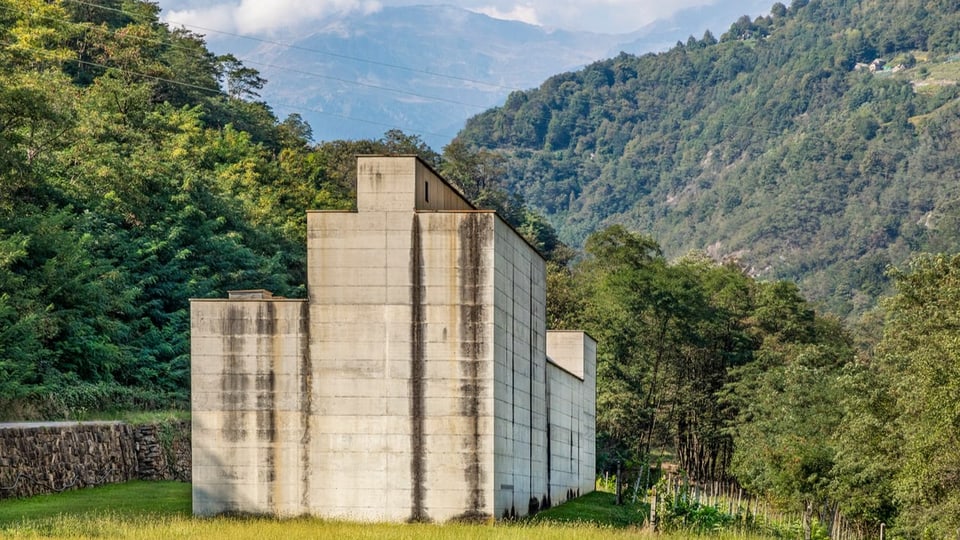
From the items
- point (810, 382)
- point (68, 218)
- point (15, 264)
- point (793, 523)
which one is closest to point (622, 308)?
point (810, 382)

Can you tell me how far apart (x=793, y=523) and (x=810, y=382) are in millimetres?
15180

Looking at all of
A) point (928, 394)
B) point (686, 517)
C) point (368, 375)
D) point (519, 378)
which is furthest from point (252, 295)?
point (928, 394)

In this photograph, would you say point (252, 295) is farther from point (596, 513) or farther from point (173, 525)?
point (596, 513)

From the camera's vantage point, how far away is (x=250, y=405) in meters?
34.1

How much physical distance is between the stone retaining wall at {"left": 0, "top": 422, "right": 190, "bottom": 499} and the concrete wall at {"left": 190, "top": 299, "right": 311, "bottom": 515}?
13.8 feet

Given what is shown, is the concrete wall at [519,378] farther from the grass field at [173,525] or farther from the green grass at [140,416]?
the green grass at [140,416]

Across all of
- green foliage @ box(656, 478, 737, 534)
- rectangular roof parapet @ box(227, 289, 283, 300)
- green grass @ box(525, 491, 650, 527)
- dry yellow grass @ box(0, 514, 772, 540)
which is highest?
rectangular roof parapet @ box(227, 289, 283, 300)

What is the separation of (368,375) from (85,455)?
30.4 feet

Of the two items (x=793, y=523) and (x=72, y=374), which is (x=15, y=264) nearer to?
(x=72, y=374)

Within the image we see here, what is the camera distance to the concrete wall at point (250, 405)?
33906 mm

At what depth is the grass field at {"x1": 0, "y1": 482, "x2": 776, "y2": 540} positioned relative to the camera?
2753cm

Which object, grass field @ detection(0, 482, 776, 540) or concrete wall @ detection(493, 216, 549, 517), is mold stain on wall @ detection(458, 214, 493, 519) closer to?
concrete wall @ detection(493, 216, 549, 517)

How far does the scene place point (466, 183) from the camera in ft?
450

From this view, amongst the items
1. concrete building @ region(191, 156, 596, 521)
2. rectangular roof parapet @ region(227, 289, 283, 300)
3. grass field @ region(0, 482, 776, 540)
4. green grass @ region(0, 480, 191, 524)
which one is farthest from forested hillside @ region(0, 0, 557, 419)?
concrete building @ region(191, 156, 596, 521)
